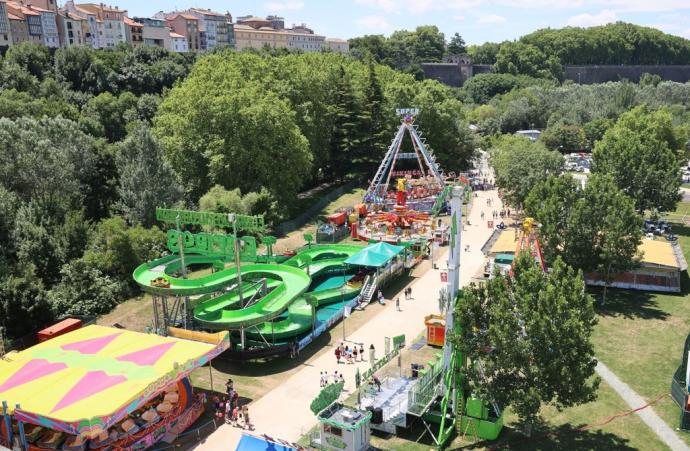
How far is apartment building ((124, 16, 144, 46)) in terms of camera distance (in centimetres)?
13916

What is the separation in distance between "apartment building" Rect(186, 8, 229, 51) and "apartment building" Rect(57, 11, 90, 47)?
38144mm

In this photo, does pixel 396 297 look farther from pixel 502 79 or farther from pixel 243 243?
pixel 502 79

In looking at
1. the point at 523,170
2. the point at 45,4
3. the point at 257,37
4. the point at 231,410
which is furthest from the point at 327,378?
the point at 257,37

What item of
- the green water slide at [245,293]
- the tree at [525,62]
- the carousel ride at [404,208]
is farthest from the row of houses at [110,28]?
the green water slide at [245,293]

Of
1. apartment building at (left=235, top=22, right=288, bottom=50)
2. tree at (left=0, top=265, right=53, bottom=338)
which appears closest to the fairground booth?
tree at (left=0, top=265, right=53, bottom=338)

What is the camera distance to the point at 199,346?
2612 centimetres

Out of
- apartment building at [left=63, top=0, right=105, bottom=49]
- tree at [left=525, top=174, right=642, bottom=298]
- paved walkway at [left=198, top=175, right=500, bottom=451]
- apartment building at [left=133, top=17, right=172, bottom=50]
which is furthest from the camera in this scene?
apartment building at [left=133, top=17, right=172, bottom=50]

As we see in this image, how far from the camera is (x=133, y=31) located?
462 ft

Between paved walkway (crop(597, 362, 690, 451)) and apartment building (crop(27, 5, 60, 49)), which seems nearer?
paved walkway (crop(597, 362, 690, 451))

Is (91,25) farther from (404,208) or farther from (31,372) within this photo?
(31,372)

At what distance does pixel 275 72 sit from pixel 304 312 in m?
40.7

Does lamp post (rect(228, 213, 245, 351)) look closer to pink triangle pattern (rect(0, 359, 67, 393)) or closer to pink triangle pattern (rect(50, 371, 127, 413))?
pink triangle pattern (rect(50, 371, 127, 413))

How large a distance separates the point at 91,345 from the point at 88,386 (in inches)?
162

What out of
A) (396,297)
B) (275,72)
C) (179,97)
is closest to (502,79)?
(275,72)
